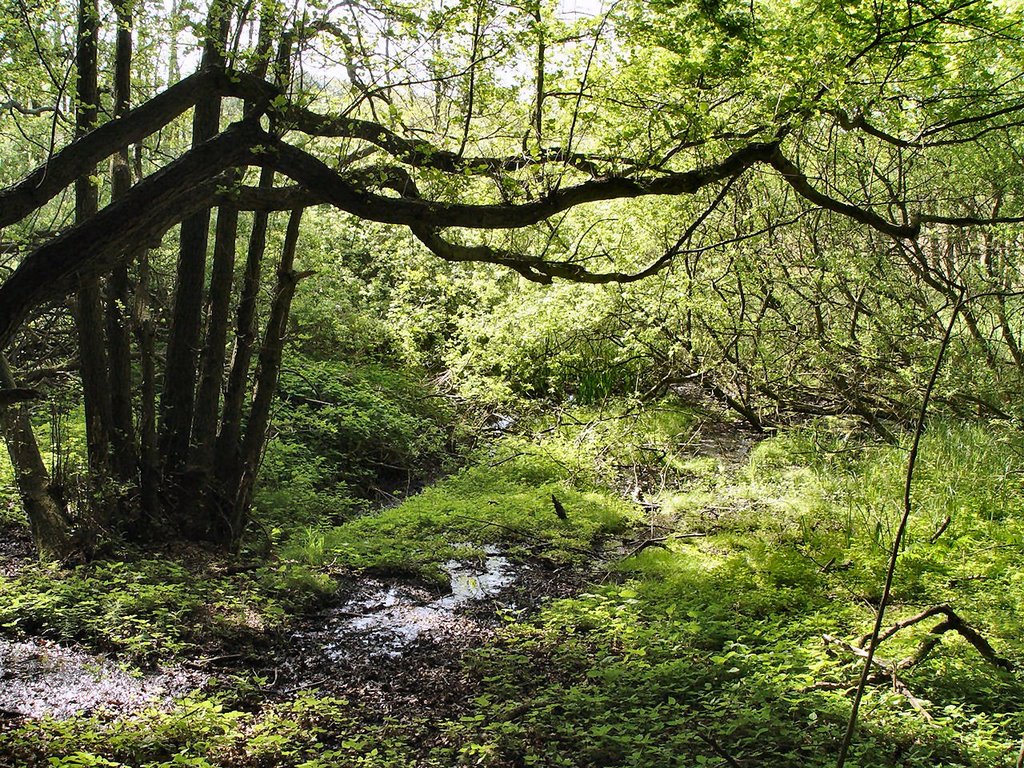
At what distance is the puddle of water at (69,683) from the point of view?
14.0ft

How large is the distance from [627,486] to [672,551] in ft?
7.19

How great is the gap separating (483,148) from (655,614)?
4609 millimetres

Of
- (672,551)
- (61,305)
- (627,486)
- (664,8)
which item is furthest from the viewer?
(627,486)

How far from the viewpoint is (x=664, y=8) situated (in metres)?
6.11

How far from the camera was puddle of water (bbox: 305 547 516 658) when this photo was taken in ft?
19.2

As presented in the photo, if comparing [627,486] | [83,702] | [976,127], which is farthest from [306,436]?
[976,127]

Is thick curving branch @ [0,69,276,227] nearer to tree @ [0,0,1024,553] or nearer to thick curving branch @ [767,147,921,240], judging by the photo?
tree @ [0,0,1024,553]

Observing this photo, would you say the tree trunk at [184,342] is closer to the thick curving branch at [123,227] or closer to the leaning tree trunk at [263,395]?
the leaning tree trunk at [263,395]

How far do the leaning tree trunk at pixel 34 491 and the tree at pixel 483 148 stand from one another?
86mm

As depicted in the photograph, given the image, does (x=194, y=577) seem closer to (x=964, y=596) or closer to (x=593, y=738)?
(x=593, y=738)

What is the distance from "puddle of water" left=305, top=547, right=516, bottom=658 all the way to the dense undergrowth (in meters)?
0.28

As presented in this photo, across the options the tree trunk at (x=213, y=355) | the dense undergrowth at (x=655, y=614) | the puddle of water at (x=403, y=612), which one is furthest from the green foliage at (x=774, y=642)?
the tree trunk at (x=213, y=355)

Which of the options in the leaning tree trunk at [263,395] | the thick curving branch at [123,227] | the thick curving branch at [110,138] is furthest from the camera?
the leaning tree trunk at [263,395]

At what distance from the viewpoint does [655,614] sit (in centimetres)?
586
